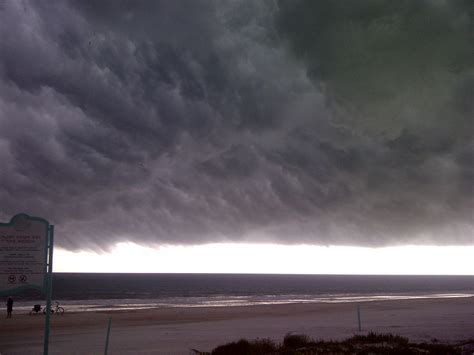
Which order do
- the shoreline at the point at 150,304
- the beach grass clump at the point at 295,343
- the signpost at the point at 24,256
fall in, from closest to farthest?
the signpost at the point at 24,256, the beach grass clump at the point at 295,343, the shoreline at the point at 150,304

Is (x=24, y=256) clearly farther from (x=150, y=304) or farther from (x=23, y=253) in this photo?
(x=150, y=304)

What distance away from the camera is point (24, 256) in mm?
11438

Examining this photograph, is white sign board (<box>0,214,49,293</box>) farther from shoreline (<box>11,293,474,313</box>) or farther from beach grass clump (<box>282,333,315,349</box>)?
shoreline (<box>11,293,474,313</box>)

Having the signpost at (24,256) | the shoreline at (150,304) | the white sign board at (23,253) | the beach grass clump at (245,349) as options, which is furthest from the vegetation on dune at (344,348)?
the shoreline at (150,304)

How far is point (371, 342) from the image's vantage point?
19156mm

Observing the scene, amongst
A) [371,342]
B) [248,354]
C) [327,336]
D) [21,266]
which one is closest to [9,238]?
[21,266]

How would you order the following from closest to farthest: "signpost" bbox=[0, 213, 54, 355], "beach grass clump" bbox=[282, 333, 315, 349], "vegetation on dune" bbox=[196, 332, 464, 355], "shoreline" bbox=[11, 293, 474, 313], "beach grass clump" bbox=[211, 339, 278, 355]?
"signpost" bbox=[0, 213, 54, 355], "vegetation on dune" bbox=[196, 332, 464, 355], "beach grass clump" bbox=[211, 339, 278, 355], "beach grass clump" bbox=[282, 333, 315, 349], "shoreline" bbox=[11, 293, 474, 313]

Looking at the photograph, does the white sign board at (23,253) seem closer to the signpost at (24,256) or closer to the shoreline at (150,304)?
the signpost at (24,256)

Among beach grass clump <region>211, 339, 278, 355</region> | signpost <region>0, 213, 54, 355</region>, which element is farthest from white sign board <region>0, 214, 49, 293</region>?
beach grass clump <region>211, 339, 278, 355</region>

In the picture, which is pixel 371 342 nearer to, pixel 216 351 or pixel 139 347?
pixel 216 351

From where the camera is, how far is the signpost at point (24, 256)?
36.8ft

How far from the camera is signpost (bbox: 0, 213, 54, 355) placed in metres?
11.2

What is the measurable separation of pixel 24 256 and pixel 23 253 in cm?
8

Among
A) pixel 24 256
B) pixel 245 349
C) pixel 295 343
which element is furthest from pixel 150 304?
pixel 24 256
